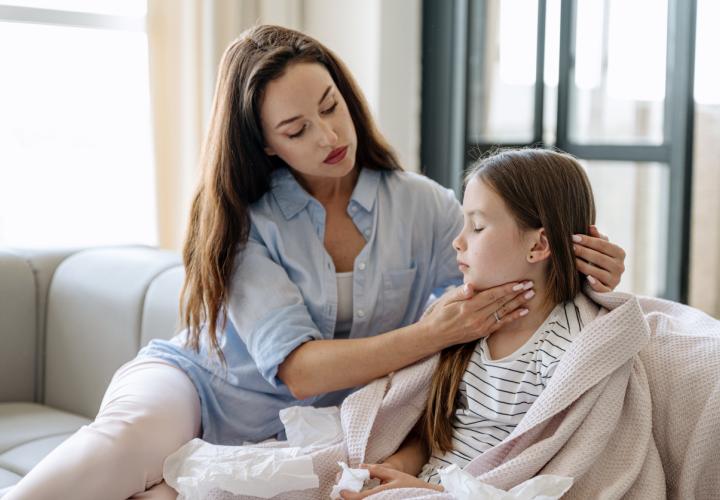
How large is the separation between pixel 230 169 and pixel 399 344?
49cm

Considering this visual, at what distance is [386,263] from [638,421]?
62cm

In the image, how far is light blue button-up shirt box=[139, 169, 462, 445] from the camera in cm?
170

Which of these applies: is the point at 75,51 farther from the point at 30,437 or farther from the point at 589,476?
the point at 589,476

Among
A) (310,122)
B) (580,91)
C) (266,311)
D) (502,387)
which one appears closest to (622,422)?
(502,387)

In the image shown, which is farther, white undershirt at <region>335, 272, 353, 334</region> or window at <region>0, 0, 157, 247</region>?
window at <region>0, 0, 157, 247</region>

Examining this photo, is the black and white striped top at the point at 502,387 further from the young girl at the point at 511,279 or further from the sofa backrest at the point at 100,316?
the sofa backrest at the point at 100,316

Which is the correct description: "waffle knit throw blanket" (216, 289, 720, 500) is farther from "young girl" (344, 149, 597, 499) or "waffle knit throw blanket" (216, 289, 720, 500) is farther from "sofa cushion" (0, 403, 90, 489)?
"sofa cushion" (0, 403, 90, 489)

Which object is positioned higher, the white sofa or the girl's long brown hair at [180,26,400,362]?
the girl's long brown hair at [180,26,400,362]

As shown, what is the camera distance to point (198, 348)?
1.82 metres

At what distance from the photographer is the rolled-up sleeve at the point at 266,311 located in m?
1.63

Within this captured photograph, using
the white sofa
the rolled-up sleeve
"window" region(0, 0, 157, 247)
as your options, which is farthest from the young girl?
"window" region(0, 0, 157, 247)

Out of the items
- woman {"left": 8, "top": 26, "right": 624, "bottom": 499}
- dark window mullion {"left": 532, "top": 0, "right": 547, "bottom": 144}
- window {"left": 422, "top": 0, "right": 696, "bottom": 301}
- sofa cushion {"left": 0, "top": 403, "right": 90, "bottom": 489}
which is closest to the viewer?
woman {"left": 8, "top": 26, "right": 624, "bottom": 499}

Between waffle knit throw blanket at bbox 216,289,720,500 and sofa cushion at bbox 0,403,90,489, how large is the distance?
2.48 feet

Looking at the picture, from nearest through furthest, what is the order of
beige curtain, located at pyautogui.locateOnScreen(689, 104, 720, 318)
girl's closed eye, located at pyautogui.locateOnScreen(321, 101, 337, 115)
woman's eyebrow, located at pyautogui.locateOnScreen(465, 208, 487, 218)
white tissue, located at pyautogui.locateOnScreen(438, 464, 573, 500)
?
white tissue, located at pyautogui.locateOnScreen(438, 464, 573, 500)
woman's eyebrow, located at pyautogui.locateOnScreen(465, 208, 487, 218)
girl's closed eye, located at pyautogui.locateOnScreen(321, 101, 337, 115)
beige curtain, located at pyautogui.locateOnScreen(689, 104, 720, 318)
